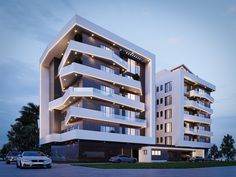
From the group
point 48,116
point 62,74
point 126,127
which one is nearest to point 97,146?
point 126,127

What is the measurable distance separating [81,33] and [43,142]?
2191cm

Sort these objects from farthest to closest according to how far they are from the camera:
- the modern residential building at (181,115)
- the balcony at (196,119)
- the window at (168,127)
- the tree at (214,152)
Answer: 1. the tree at (214,152)
2. the window at (168,127)
3. the balcony at (196,119)
4. the modern residential building at (181,115)

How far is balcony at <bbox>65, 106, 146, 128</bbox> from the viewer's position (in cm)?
4175

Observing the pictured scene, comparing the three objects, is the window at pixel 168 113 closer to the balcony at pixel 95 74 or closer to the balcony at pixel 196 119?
the balcony at pixel 196 119

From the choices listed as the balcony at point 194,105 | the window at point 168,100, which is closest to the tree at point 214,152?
the balcony at point 194,105

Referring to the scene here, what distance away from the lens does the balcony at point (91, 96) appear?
4309cm

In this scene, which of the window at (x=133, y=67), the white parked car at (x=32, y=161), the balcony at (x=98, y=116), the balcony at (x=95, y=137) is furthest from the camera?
the window at (x=133, y=67)

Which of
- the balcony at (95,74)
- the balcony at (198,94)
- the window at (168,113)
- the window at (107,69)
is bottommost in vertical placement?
the window at (168,113)

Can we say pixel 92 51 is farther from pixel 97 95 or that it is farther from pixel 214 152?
pixel 214 152

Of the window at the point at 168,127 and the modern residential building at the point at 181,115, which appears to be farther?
the window at the point at 168,127

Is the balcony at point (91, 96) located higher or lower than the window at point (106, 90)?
lower

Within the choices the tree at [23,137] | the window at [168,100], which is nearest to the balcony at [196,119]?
the window at [168,100]

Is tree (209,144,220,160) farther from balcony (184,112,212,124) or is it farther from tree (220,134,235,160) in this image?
balcony (184,112,212,124)

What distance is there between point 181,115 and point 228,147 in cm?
1531
